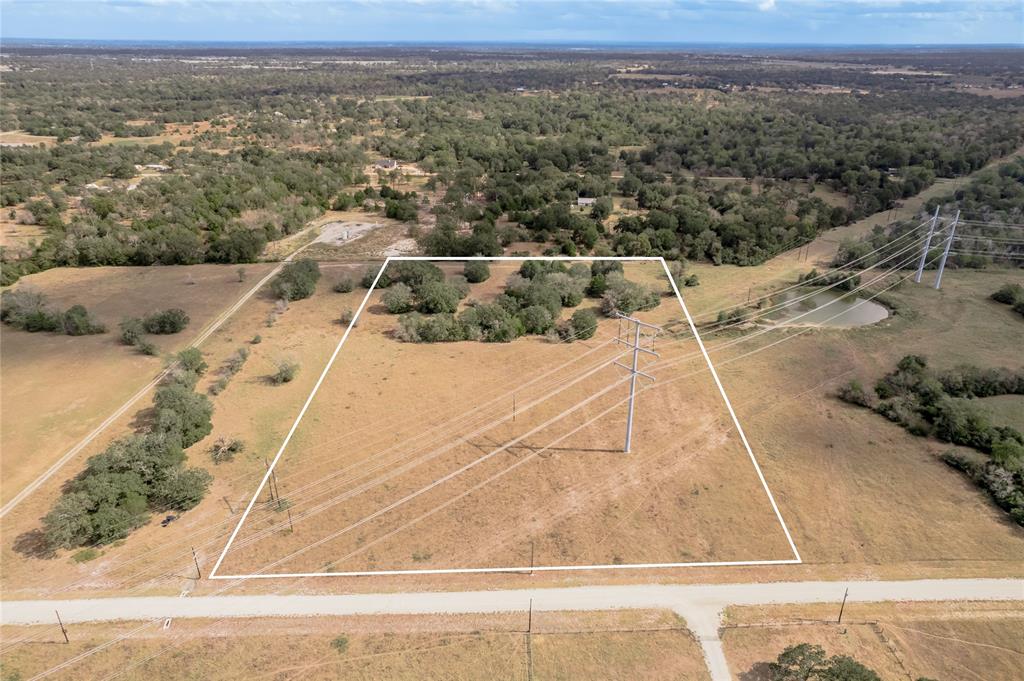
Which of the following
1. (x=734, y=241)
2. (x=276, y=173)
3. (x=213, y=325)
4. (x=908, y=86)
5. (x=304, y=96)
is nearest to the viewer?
(x=213, y=325)

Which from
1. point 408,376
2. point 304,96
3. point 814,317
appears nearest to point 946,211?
point 814,317

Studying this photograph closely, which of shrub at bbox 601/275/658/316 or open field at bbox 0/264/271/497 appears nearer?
open field at bbox 0/264/271/497

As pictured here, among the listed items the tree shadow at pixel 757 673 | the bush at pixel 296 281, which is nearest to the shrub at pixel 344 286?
the bush at pixel 296 281

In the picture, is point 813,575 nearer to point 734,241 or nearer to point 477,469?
point 477,469

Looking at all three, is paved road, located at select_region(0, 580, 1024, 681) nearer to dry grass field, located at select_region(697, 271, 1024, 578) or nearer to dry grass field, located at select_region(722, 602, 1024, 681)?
dry grass field, located at select_region(722, 602, 1024, 681)

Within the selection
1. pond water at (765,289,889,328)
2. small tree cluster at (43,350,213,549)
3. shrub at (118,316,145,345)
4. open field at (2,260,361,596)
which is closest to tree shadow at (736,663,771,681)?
open field at (2,260,361,596)

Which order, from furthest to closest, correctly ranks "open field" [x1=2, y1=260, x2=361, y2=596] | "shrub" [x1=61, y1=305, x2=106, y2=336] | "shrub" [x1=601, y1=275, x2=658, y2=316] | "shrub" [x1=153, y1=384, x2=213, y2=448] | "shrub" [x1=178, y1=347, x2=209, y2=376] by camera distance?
1. "shrub" [x1=601, y1=275, x2=658, y2=316]
2. "shrub" [x1=61, y1=305, x2=106, y2=336]
3. "shrub" [x1=178, y1=347, x2=209, y2=376]
4. "shrub" [x1=153, y1=384, x2=213, y2=448]
5. "open field" [x1=2, y1=260, x2=361, y2=596]

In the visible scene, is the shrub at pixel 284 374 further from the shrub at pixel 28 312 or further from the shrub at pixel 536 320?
the shrub at pixel 28 312
